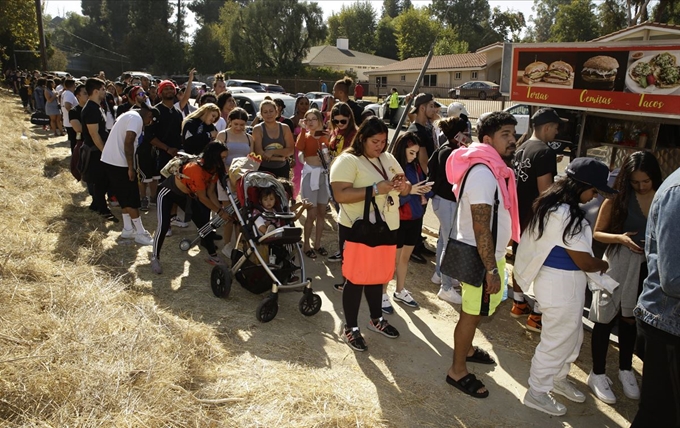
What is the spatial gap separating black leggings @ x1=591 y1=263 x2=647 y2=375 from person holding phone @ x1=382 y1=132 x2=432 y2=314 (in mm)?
1759

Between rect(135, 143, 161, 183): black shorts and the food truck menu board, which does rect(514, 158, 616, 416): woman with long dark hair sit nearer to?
the food truck menu board

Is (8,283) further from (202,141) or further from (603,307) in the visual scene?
(603,307)

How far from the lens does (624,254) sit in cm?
371

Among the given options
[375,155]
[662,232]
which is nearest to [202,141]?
[375,155]

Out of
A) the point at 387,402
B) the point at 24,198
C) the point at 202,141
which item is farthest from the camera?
the point at 24,198

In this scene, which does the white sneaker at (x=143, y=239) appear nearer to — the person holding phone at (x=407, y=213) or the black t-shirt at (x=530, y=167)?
the person holding phone at (x=407, y=213)

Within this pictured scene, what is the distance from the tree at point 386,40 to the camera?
74.9 meters

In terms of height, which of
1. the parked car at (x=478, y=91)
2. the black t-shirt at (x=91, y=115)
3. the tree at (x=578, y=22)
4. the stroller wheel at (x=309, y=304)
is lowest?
the stroller wheel at (x=309, y=304)

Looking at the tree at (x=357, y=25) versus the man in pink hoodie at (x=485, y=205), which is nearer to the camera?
the man in pink hoodie at (x=485, y=205)

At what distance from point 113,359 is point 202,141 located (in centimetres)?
365

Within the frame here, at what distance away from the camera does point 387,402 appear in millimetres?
3539

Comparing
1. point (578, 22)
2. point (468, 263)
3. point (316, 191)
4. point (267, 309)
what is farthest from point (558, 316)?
point (578, 22)

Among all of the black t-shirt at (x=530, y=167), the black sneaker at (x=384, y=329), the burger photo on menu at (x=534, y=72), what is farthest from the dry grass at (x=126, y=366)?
the burger photo on menu at (x=534, y=72)

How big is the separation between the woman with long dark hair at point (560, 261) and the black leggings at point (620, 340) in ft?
1.45
